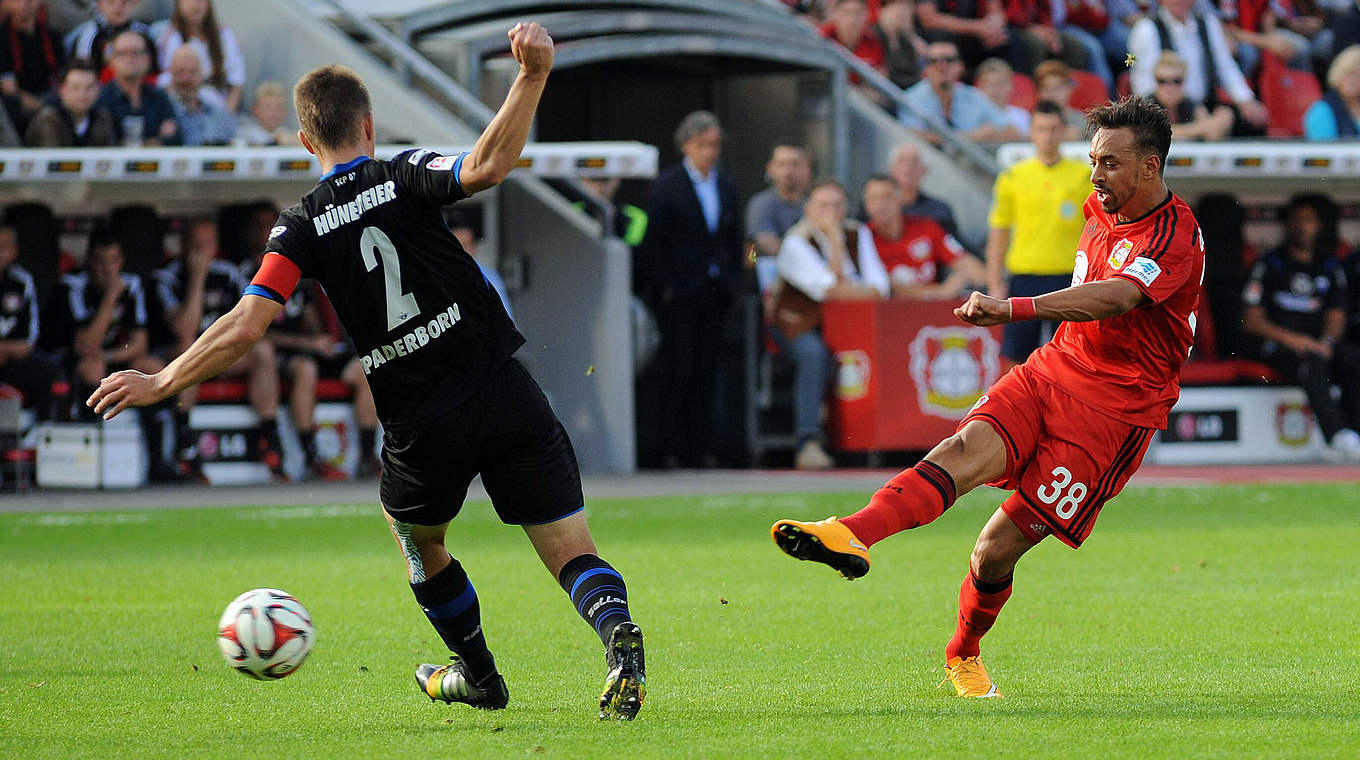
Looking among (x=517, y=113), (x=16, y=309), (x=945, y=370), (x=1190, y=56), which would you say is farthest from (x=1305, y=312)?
(x=517, y=113)

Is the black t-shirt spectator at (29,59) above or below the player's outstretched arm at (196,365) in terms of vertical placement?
above

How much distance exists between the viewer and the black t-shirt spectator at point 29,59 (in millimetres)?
15750

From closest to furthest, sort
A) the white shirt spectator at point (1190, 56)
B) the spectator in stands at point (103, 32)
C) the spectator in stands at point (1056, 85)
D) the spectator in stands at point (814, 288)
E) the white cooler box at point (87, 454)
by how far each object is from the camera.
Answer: the white cooler box at point (87, 454), the spectator in stands at point (814, 288), the spectator in stands at point (103, 32), the spectator in stands at point (1056, 85), the white shirt spectator at point (1190, 56)

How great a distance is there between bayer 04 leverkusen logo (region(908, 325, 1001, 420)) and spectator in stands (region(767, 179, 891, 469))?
0.62m

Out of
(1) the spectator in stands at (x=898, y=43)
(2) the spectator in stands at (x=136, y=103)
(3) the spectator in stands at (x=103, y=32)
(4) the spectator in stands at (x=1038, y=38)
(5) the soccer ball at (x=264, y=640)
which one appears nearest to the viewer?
(5) the soccer ball at (x=264, y=640)

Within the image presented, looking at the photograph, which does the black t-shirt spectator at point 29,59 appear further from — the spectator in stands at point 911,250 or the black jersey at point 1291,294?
the black jersey at point 1291,294

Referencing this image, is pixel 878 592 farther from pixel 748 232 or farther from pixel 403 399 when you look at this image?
pixel 748 232

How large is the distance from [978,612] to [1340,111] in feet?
45.9

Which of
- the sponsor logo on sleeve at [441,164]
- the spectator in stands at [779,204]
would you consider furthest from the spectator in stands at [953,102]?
the sponsor logo on sleeve at [441,164]

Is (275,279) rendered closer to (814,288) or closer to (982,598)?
(982,598)

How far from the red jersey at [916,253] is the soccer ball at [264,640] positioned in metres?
11.1

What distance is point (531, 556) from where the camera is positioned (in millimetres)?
10664

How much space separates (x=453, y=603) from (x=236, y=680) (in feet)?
4.09

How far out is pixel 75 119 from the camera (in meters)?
14.9
